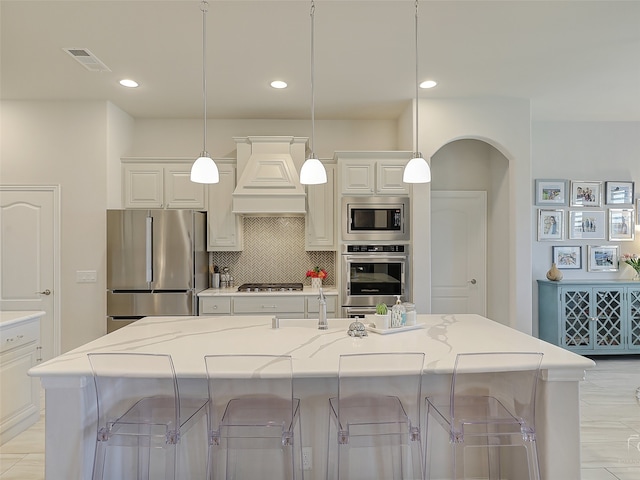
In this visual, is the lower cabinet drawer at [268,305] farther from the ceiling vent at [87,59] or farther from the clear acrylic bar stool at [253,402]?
the ceiling vent at [87,59]

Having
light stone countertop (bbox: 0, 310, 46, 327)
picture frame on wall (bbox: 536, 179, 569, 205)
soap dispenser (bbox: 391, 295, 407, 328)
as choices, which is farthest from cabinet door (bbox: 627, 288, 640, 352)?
light stone countertop (bbox: 0, 310, 46, 327)

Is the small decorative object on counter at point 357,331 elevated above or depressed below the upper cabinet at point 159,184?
below

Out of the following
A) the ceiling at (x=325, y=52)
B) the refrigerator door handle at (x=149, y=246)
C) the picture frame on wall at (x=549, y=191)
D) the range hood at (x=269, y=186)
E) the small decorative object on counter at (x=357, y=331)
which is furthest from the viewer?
the picture frame on wall at (x=549, y=191)

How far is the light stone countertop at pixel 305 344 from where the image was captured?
1910mm

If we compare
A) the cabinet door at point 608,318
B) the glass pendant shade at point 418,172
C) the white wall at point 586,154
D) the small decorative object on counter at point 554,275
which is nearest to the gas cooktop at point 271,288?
the glass pendant shade at point 418,172

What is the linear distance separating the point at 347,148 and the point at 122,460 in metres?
3.96

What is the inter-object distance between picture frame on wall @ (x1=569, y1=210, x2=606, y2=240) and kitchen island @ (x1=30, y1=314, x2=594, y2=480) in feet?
11.4

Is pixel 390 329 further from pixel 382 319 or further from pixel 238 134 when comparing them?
pixel 238 134

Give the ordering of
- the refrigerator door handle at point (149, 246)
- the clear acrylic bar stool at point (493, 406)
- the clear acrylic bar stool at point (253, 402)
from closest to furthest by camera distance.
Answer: the clear acrylic bar stool at point (253, 402) → the clear acrylic bar stool at point (493, 406) → the refrigerator door handle at point (149, 246)

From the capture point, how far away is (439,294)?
5113 millimetres

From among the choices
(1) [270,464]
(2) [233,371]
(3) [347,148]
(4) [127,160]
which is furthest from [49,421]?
(3) [347,148]

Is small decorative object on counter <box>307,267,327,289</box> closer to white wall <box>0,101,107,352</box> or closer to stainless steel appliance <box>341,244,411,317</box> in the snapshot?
stainless steel appliance <box>341,244,411,317</box>

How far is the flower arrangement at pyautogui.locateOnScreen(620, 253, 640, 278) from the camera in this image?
5.11m

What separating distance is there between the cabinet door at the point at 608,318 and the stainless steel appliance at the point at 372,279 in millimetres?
2372
